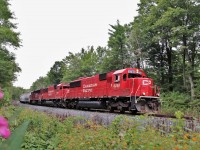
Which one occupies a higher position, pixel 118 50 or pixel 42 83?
pixel 42 83

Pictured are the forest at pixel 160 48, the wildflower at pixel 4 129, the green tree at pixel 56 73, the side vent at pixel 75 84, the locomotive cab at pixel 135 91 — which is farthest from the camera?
the green tree at pixel 56 73

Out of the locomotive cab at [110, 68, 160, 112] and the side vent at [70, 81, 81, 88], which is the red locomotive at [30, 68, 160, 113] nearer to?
the locomotive cab at [110, 68, 160, 112]

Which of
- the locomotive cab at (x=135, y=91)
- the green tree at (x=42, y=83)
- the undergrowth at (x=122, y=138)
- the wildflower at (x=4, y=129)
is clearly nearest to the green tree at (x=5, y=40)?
the locomotive cab at (x=135, y=91)

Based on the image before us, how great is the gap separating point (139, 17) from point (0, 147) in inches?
1686

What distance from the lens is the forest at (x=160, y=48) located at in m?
28.7

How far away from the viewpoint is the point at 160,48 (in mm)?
39312

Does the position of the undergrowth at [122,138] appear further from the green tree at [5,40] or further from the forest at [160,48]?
the green tree at [5,40]

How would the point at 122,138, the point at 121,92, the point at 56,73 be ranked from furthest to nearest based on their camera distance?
the point at 56,73 < the point at 121,92 < the point at 122,138

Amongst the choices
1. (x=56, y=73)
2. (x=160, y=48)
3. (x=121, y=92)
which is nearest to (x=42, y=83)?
(x=56, y=73)

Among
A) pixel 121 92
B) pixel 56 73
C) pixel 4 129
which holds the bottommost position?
pixel 4 129

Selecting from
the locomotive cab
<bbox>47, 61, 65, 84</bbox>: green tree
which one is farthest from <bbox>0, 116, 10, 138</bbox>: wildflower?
<bbox>47, 61, 65, 84</bbox>: green tree

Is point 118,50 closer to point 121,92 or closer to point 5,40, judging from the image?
point 5,40

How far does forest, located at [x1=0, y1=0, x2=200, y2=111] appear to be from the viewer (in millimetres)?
28734

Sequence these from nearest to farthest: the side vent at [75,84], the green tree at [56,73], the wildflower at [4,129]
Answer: the wildflower at [4,129], the side vent at [75,84], the green tree at [56,73]
